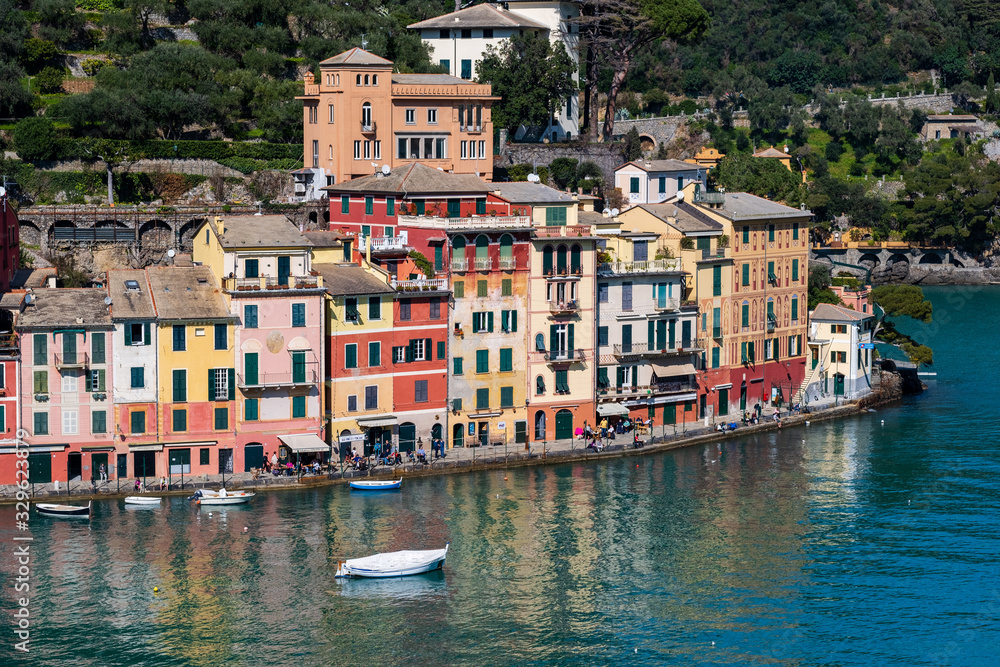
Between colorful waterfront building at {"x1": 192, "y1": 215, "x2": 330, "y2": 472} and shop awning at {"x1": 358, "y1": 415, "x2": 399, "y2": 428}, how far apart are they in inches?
85.9

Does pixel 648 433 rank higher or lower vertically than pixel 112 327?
lower

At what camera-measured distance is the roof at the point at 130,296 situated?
7856cm

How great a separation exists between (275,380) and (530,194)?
20.7 metres

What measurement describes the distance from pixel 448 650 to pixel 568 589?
7.98 metres

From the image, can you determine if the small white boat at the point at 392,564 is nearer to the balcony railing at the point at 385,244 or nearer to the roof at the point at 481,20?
Result: the balcony railing at the point at 385,244

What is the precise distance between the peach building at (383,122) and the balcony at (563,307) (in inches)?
872

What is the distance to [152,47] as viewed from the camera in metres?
128

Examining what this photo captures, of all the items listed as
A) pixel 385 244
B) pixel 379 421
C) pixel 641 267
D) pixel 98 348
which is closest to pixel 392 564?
pixel 379 421

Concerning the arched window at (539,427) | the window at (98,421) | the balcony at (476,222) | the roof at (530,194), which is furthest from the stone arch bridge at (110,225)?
the window at (98,421)

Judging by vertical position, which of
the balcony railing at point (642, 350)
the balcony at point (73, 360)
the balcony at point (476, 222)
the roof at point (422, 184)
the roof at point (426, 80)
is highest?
the roof at point (426, 80)

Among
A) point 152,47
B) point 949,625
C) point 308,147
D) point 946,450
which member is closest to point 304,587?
point 949,625

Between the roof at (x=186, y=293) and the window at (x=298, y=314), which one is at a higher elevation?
the roof at (x=186, y=293)

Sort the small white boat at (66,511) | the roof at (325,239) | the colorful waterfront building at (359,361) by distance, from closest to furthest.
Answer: the small white boat at (66,511), the colorful waterfront building at (359,361), the roof at (325,239)

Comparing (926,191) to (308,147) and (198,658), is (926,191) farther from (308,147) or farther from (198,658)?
(198,658)
